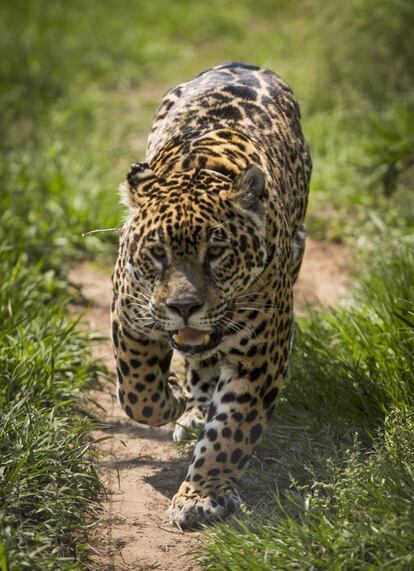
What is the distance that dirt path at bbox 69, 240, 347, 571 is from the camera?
5.19 metres

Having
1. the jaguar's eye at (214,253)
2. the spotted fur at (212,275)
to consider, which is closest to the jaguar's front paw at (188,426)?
the spotted fur at (212,275)

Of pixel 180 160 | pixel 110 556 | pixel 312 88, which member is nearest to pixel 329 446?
pixel 110 556

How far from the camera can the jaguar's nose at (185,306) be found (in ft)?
16.4

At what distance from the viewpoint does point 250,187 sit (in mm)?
5285

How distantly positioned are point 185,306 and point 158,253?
0.31 m

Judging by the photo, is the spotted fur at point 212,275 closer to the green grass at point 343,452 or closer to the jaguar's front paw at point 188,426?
the jaguar's front paw at point 188,426

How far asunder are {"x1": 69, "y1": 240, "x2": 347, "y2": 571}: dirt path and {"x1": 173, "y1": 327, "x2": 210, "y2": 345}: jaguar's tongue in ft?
3.20

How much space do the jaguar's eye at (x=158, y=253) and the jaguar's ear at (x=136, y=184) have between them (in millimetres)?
346

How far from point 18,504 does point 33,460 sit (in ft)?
1.24

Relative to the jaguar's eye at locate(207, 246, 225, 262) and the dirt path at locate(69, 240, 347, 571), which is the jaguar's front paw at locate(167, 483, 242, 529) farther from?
the jaguar's eye at locate(207, 246, 225, 262)

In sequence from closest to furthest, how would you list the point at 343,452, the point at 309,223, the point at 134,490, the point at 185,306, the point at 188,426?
1. the point at 185,306
2. the point at 343,452
3. the point at 134,490
4. the point at 188,426
5. the point at 309,223

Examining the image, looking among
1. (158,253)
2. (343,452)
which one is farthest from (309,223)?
(158,253)

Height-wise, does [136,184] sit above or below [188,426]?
above

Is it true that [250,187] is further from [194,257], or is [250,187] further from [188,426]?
[188,426]
